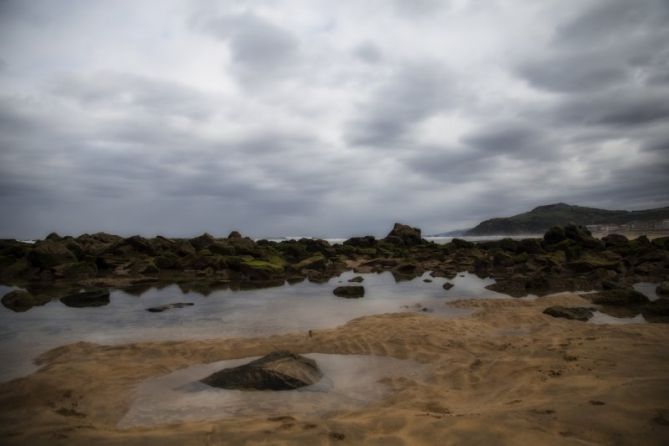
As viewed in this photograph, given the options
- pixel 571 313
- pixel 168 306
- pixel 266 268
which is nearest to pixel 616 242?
pixel 571 313

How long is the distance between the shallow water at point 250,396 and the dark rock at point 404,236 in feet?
133

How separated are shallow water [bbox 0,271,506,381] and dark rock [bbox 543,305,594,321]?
239 centimetres

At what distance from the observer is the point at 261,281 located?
21781 millimetres

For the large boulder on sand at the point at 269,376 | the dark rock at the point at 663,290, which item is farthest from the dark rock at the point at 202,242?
the dark rock at the point at 663,290

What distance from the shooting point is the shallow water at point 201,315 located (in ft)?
31.5

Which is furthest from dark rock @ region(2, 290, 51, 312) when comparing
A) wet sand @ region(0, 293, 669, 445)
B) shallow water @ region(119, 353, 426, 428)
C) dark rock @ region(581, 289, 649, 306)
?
dark rock @ region(581, 289, 649, 306)

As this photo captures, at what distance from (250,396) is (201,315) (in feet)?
23.9

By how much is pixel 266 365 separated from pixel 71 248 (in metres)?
26.0

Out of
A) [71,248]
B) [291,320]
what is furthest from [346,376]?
[71,248]

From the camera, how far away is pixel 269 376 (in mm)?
6340

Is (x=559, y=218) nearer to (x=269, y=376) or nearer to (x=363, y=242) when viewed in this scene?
(x=363, y=242)

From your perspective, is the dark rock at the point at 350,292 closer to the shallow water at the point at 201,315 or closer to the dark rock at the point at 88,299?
the shallow water at the point at 201,315

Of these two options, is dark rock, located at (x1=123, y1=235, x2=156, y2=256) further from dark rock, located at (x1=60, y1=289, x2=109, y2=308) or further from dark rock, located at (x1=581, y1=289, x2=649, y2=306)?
dark rock, located at (x1=581, y1=289, x2=649, y2=306)

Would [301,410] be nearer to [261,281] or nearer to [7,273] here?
[261,281]
